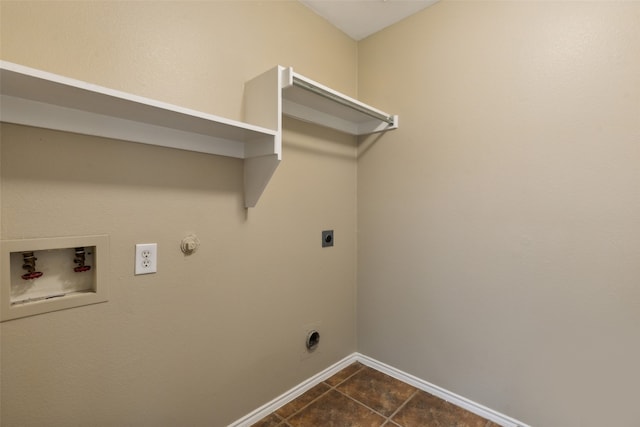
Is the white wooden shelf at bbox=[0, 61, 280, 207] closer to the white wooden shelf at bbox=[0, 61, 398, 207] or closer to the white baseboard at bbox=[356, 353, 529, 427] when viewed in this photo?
the white wooden shelf at bbox=[0, 61, 398, 207]

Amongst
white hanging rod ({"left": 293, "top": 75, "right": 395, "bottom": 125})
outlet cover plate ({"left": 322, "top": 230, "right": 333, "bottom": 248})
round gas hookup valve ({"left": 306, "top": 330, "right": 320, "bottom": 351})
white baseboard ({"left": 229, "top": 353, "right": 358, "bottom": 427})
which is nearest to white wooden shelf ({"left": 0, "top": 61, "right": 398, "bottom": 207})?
white hanging rod ({"left": 293, "top": 75, "right": 395, "bottom": 125})

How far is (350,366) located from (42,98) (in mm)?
2081

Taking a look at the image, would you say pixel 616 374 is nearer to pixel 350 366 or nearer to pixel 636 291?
pixel 636 291

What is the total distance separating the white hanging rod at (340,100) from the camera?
1.33 meters

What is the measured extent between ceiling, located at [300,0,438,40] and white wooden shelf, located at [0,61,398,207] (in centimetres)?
60

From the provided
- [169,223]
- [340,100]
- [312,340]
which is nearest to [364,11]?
[340,100]

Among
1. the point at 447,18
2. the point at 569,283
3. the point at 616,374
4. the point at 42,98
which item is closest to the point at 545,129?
the point at 569,283

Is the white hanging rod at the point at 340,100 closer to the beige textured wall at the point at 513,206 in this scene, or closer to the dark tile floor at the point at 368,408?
the beige textured wall at the point at 513,206

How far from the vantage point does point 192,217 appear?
126 cm

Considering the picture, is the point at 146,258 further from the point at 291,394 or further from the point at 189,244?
the point at 291,394

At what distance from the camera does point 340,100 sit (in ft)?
5.01

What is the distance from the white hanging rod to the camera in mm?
1328

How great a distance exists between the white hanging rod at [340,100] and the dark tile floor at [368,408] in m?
A: 1.64

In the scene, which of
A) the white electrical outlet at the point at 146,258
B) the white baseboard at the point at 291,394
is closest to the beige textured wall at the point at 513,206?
the white baseboard at the point at 291,394
